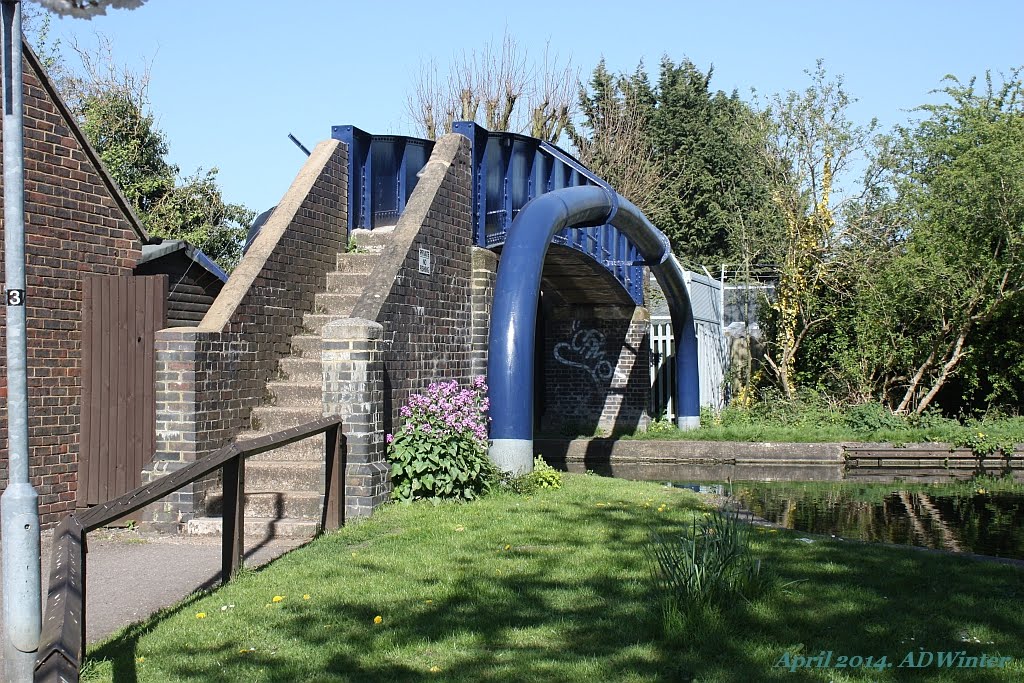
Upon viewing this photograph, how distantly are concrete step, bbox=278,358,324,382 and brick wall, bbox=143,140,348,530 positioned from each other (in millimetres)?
134

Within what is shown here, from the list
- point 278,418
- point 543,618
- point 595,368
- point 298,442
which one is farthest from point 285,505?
point 595,368

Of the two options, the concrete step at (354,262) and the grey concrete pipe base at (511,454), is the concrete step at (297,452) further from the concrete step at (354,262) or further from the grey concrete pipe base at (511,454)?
the concrete step at (354,262)

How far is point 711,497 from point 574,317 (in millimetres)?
10939

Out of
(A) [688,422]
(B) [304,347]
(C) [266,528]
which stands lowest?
(C) [266,528]

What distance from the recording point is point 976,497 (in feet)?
44.5

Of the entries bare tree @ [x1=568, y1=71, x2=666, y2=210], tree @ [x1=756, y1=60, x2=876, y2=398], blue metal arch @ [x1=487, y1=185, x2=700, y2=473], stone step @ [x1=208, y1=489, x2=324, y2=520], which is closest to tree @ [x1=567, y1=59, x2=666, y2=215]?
bare tree @ [x1=568, y1=71, x2=666, y2=210]

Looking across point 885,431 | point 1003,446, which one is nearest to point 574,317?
point 885,431

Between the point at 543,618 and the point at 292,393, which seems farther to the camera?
the point at 292,393

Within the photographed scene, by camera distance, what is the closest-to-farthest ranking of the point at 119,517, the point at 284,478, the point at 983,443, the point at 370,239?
the point at 119,517, the point at 284,478, the point at 370,239, the point at 983,443

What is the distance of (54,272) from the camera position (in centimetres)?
905

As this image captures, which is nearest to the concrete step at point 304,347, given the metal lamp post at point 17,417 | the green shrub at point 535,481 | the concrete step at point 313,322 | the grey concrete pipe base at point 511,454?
the concrete step at point 313,322

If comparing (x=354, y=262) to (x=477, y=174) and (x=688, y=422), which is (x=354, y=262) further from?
(x=688, y=422)

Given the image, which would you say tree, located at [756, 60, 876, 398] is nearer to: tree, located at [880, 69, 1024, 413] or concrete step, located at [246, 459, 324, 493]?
tree, located at [880, 69, 1024, 413]

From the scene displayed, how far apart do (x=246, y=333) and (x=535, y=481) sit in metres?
3.38
